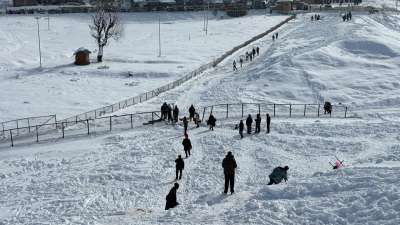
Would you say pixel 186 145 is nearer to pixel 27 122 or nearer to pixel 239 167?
pixel 239 167

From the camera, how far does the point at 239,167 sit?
19938mm

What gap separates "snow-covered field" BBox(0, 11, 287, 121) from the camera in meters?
36.3

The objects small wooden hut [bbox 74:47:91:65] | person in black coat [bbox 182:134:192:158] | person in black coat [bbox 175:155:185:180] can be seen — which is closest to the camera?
person in black coat [bbox 175:155:185:180]

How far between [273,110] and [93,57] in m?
30.3

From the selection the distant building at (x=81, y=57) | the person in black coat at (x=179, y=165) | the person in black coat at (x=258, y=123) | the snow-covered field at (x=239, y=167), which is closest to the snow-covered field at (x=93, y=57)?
the distant building at (x=81, y=57)

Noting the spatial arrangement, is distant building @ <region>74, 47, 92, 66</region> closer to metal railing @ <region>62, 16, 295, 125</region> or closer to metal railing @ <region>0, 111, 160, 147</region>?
metal railing @ <region>62, 16, 295, 125</region>

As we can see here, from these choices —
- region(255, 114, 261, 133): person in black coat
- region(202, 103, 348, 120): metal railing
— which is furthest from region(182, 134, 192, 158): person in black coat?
region(202, 103, 348, 120): metal railing

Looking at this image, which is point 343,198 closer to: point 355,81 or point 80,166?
point 80,166

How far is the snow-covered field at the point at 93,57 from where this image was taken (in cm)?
3634

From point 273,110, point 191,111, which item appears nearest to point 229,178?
point 191,111

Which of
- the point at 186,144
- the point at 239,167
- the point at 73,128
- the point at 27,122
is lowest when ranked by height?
the point at 27,122

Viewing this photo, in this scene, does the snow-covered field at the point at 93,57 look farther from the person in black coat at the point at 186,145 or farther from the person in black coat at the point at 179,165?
the person in black coat at the point at 179,165

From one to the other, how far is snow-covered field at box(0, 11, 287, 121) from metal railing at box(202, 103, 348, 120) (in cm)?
784

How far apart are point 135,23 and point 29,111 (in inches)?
2497
